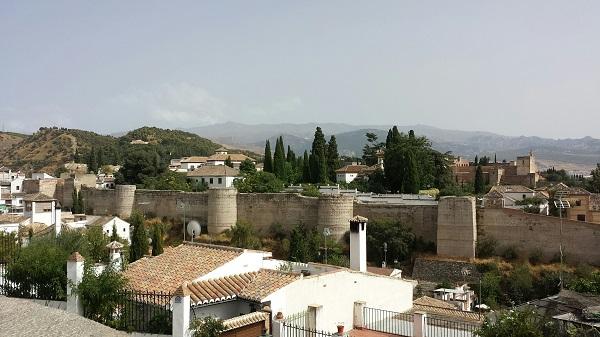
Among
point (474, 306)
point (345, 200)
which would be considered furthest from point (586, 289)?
point (345, 200)

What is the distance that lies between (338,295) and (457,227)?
1755 cm

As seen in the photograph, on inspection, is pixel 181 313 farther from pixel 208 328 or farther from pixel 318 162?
pixel 318 162

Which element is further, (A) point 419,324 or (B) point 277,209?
(B) point 277,209

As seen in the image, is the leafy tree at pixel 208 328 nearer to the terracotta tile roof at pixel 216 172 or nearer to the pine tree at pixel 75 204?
the pine tree at pixel 75 204

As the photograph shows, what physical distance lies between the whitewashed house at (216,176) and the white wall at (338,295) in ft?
112

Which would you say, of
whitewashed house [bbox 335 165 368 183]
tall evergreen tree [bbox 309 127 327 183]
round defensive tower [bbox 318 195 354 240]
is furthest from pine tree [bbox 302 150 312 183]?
round defensive tower [bbox 318 195 354 240]

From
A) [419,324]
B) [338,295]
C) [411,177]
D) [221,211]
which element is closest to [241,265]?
[338,295]

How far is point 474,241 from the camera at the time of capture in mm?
26812

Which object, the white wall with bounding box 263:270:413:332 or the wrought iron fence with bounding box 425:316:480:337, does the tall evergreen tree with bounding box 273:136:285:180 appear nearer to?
the white wall with bounding box 263:270:413:332

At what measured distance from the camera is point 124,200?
38688 mm

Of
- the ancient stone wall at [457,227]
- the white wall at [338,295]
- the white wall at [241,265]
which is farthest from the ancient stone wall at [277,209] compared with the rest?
the white wall at [241,265]

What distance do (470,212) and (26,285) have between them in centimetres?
2039

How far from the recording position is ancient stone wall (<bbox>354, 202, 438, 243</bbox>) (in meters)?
28.9

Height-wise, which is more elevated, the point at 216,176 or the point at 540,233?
the point at 216,176
